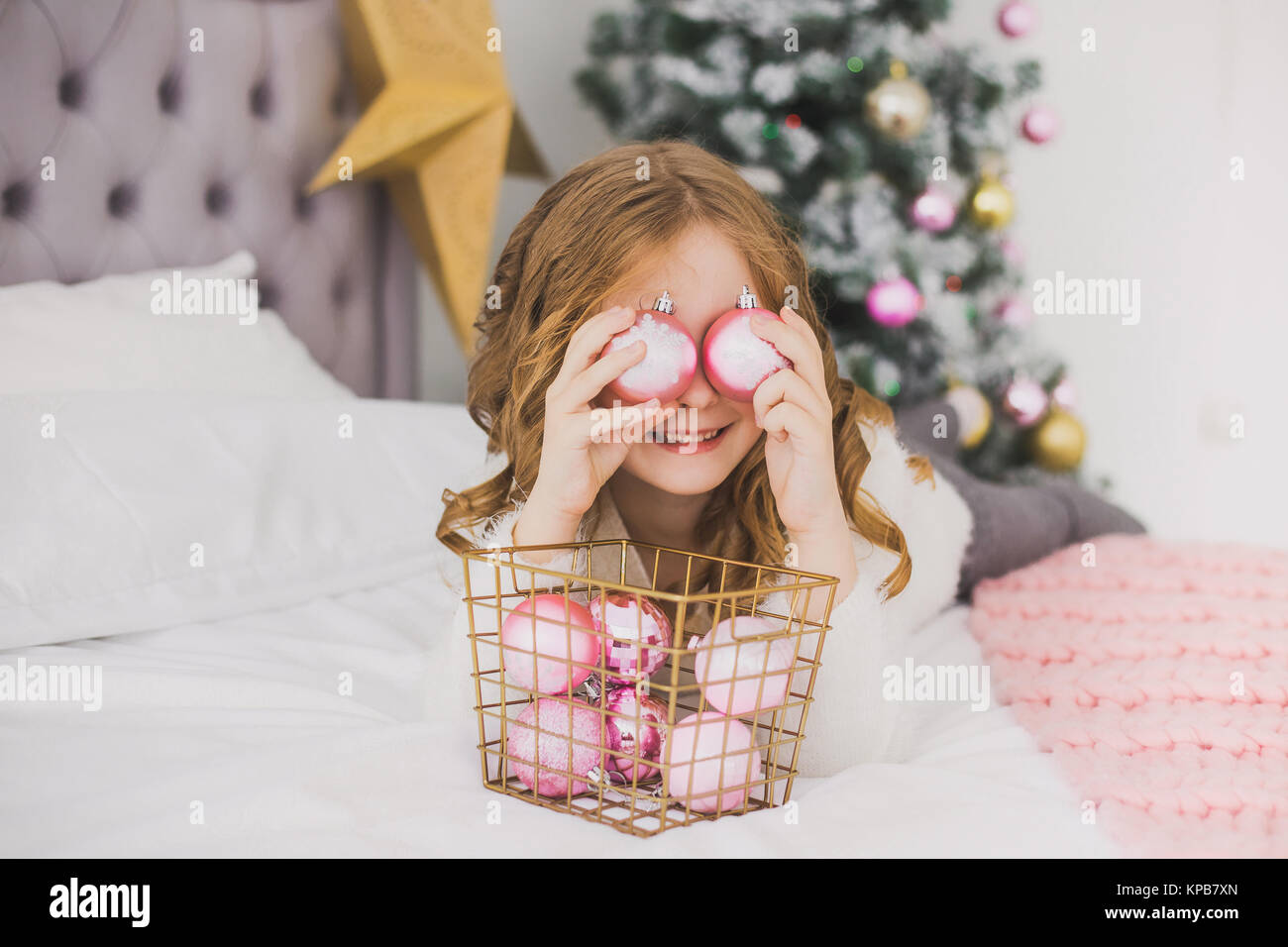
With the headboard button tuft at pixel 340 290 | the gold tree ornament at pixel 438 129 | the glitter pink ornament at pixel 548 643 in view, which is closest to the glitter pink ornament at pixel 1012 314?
the gold tree ornament at pixel 438 129

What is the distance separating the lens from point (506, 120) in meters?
2.11

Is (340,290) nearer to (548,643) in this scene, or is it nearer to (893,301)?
(893,301)

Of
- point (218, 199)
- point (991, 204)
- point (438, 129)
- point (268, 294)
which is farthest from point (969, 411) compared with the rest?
point (218, 199)

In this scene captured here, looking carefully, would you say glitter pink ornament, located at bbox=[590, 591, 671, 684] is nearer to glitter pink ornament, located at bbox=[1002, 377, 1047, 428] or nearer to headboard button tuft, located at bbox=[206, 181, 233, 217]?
headboard button tuft, located at bbox=[206, 181, 233, 217]

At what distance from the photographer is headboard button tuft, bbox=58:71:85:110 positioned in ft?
5.19

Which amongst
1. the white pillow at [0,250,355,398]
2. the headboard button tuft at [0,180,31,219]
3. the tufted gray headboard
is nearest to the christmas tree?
the tufted gray headboard

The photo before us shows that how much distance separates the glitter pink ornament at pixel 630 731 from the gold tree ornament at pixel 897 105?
1841 millimetres

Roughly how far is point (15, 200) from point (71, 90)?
0.68 ft

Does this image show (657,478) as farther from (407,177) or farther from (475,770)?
(407,177)

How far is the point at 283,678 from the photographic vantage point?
3.32ft

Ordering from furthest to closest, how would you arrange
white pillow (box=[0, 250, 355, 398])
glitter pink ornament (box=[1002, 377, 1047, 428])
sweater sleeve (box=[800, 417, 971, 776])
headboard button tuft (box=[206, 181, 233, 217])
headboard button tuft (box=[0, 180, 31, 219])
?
glitter pink ornament (box=[1002, 377, 1047, 428]) < headboard button tuft (box=[206, 181, 233, 217]) < headboard button tuft (box=[0, 180, 31, 219]) < white pillow (box=[0, 250, 355, 398]) < sweater sleeve (box=[800, 417, 971, 776])

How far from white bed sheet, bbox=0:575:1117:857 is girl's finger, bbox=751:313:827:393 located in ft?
1.06

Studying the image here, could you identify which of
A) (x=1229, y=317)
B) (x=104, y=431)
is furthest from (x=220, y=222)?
(x=1229, y=317)

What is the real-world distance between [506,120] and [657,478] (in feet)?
4.73
